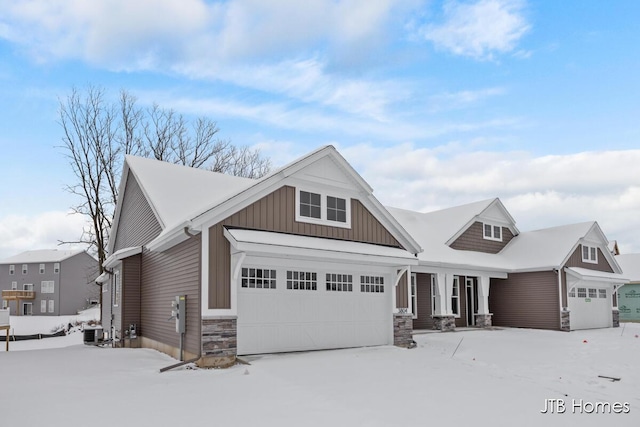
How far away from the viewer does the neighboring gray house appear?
51625mm

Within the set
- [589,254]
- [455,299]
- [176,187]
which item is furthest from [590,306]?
[176,187]

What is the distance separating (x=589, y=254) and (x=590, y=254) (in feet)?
0.46

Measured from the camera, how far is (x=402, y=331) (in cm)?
1505

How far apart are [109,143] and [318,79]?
1880 centimetres

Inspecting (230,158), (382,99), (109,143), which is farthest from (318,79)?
(230,158)

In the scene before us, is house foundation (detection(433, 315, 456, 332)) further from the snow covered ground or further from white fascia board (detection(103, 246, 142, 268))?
white fascia board (detection(103, 246, 142, 268))

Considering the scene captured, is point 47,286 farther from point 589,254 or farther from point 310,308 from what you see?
point 589,254

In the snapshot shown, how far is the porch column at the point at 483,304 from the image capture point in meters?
22.4

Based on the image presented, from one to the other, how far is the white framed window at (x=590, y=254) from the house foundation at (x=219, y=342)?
66.5 feet

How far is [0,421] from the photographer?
21.9 ft

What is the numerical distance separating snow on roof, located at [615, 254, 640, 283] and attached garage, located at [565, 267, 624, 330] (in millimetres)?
8560

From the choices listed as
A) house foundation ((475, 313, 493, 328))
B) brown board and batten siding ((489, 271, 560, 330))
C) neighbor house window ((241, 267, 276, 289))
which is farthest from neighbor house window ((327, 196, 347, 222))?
brown board and batten siding ((489, 271, 560, 330))

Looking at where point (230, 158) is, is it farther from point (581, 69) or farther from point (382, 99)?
point (581, 69)

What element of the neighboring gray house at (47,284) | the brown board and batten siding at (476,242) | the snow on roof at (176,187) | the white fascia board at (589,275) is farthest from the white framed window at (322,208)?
the neighboring gray house at (47,284)
